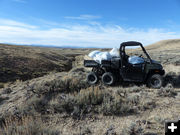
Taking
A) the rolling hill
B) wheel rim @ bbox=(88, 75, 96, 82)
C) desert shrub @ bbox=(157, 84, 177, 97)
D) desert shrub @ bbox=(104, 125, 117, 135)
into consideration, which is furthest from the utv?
desert shrub @ bbox=(104, 125, 117, 135)

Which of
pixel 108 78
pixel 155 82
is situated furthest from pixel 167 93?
pixel 108 78

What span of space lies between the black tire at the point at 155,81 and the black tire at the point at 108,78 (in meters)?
1.60

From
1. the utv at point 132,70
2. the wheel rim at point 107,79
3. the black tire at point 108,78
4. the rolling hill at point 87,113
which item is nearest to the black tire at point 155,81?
the utv at point 132,70

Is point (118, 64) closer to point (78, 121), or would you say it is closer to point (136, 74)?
point (136, 74)

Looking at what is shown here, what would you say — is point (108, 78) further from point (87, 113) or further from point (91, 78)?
point (87, 113)

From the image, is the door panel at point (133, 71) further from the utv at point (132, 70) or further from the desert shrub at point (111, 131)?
the desert shrub at point (111, 131)

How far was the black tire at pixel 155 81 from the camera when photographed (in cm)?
572

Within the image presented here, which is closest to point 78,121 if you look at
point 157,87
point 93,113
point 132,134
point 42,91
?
point 93,113

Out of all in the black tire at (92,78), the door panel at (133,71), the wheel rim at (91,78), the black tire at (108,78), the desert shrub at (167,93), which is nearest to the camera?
the desert shrub at (167,93)

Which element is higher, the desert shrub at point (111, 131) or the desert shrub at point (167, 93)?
the desert shrub at point (167, 93)

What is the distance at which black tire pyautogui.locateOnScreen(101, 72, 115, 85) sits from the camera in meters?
6.11

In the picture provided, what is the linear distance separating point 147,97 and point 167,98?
0.71 metres

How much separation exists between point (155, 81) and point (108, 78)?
2061 millimetres

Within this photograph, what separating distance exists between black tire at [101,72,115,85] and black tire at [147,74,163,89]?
1596mm
